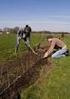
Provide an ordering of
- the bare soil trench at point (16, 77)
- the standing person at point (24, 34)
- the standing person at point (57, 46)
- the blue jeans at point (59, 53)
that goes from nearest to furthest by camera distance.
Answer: the bare soil trench at point (16, 77), the standing person at point (57, 46), the blue jeans at point (59, 53), the standing person at point (24, 34)

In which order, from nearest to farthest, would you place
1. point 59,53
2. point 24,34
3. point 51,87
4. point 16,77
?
point 51,87 < point 16,77 < point 59,53 < point 24,34

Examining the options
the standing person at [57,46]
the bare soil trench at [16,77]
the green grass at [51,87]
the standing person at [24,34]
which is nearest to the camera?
the bare soil trench at [16,77]

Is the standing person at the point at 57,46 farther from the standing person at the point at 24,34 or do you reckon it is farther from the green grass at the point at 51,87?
the standing person at the point at 24,34

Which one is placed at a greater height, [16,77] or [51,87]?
[16,77]

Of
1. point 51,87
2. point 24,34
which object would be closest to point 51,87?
point 51,87

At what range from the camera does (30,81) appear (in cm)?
964

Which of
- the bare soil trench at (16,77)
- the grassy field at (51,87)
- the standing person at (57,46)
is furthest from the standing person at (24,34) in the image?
the grassy field at (51,87)

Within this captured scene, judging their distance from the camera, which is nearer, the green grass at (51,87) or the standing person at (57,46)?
the green grass at (51,87)

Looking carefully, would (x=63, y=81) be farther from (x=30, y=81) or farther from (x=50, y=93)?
(x=50, y=93)

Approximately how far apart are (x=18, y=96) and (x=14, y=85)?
88cm

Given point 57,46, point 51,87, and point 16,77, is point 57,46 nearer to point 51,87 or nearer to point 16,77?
point 16,77

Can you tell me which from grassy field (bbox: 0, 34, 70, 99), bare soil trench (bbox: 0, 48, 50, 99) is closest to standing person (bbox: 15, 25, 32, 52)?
bare soil trench (bbox: 0, 48, 50, 99)

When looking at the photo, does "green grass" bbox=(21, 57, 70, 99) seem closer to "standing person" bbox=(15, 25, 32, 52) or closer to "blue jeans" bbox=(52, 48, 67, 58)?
"blue jeans" bbox=(52, 48, 67, 58)

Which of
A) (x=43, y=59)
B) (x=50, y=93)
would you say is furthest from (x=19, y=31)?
(x=50, y=93)
